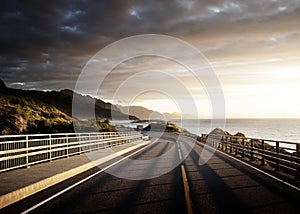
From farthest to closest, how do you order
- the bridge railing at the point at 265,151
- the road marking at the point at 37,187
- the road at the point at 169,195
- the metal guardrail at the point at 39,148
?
the bridge railing at the point at 265,151, the metal guardrail at the point at 39,148, the road marking at the point at 37,187, the road at the point at 169,195

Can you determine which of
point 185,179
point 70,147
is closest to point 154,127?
point 70,147

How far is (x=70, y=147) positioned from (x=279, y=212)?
607 inches

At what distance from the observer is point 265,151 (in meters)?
17.8

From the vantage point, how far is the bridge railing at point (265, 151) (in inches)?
570

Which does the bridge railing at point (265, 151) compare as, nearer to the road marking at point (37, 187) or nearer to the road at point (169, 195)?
the road at point (169, 195)

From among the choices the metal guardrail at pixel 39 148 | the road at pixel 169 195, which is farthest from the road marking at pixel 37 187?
the metal guardrail at pixel 39 148

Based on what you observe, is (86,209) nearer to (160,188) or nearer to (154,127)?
(160,188)

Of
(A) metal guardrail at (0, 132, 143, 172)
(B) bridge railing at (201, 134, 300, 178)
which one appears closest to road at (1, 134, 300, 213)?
(B) bridge railing at (201, 134, 300, 178)

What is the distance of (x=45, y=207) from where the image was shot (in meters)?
8.52

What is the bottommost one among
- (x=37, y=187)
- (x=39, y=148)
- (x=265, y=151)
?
(x=37, y=187)

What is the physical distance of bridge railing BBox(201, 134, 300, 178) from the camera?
14.5 metres

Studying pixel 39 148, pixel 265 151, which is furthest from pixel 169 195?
pixel 265 151

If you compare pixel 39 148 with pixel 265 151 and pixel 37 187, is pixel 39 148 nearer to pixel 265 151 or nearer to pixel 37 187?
pixel 37 187

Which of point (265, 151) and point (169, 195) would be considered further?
point (265, 151)
